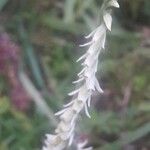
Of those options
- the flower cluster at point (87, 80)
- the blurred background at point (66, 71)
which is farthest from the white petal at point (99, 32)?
the blurred background at point (66, 71)

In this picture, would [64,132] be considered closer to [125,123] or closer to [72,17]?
[125,123]

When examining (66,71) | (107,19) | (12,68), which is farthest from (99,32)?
(66,71)

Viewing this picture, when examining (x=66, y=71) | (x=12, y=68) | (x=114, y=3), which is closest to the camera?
(x=114, y=3)

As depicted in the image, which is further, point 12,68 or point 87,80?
point 12,68

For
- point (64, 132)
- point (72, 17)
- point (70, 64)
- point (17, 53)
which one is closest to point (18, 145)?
point (17, 53)

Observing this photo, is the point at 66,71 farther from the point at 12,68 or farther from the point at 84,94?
the point at 84,94

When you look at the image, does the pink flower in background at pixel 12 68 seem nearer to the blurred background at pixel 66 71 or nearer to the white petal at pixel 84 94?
the blurred background at pixel 66 71

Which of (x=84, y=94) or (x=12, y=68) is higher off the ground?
(x=12, y=68)
